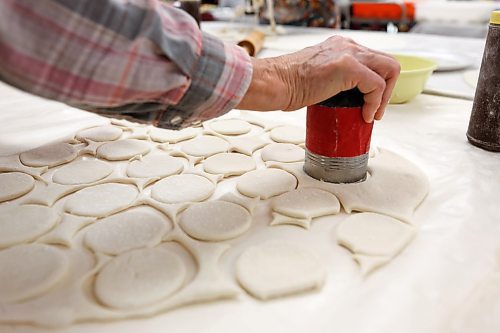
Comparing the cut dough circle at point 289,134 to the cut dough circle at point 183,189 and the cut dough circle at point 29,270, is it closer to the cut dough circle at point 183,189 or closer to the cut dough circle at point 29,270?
the cut dough circle at point 183,189

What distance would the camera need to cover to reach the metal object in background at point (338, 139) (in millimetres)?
916

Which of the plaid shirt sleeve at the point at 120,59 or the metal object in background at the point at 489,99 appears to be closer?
the plaid shirt sleeve at the point at 120,59

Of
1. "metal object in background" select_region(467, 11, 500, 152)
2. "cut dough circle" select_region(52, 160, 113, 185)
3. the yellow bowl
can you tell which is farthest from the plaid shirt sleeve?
the yellow bowl

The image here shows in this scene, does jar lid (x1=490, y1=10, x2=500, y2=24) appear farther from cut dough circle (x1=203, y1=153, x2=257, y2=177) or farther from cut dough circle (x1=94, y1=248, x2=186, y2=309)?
cut dough circle (x1=94, y1=248, x2=186, y2=309)

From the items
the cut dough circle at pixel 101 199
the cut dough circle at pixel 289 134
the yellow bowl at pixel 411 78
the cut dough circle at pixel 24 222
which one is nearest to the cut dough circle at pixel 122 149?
the cut dough circle at pixel 101 199

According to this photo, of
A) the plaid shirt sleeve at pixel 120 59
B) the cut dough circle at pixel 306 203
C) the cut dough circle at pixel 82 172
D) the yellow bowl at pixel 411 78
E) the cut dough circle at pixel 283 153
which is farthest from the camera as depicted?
the yellow bowl at pixel 411 78

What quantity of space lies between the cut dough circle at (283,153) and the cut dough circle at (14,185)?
60 centimetres

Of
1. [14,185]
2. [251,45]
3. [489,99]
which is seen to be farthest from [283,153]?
[251,45]

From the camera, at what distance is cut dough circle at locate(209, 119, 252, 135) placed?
131 cm

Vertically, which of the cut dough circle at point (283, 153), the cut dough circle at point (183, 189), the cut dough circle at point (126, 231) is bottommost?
the cut dough circle at point (126, 231)

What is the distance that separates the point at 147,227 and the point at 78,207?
0.18 m

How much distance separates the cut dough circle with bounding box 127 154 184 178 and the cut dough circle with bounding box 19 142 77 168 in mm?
198

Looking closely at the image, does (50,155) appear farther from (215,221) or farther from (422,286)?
(422,286)

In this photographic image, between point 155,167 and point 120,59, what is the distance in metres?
0.46
